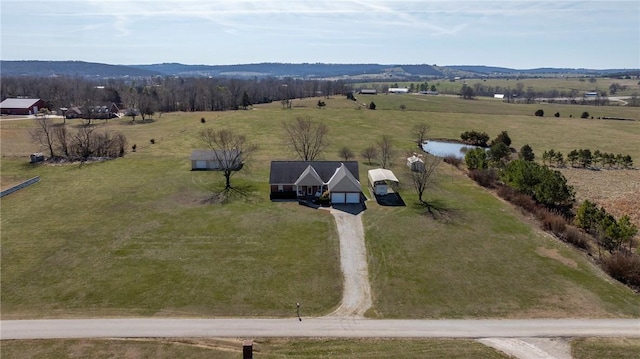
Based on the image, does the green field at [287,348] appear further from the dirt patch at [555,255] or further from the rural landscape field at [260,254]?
the dirt patch at [555,255]

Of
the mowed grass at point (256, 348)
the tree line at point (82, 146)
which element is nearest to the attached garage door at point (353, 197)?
the mowed grass at point (256, 348)

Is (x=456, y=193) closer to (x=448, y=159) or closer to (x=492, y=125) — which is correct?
(x=448, y=159)

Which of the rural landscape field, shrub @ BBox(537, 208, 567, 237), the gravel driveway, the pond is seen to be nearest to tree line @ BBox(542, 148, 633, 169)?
the rural landscape field

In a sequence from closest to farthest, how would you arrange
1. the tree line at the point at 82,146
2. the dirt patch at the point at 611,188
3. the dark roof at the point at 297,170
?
the dirt patch at the point at 611,188 → the dark roof at the point at 297,170 → the tree line at the point at 82,146

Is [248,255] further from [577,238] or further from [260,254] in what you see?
[577,238]

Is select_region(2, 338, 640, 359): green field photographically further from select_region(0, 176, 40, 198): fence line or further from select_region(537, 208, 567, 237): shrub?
select_region(0, 176, 40, 198): fence line

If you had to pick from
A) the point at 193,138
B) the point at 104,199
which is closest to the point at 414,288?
the point at 104,199
